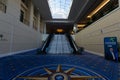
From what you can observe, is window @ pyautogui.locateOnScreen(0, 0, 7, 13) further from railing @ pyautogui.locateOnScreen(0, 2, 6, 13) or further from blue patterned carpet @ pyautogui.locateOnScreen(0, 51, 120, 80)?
blue patterned carpet @ pyautogui.locateOnScreen(0, 51, 120, 80)

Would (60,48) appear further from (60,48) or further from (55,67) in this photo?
(55,67)

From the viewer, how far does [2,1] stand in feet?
22.0

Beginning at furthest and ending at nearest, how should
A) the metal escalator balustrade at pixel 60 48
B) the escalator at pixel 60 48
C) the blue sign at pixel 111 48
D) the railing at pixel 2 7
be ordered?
the metal escalator balustrade at pixel 60 48 < the escalator at pixel 60 48 < the railing at pixel 2 7 < the blue sign at pixel 111 48

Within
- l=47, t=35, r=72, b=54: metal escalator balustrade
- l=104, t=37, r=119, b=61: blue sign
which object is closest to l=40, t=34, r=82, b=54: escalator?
l=47, t=35, r=72, b=54: metal escalator balustrade

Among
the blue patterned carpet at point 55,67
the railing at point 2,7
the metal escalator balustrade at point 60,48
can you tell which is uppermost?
the railing at point 2,7

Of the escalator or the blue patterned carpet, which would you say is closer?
the blue patterned carpet

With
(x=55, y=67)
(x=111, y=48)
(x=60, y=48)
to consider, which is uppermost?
(x=111, y=48)

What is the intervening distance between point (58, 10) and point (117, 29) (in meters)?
15.4

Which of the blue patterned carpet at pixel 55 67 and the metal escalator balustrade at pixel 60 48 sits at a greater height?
the metal escalator balustrade at pixel 60 48

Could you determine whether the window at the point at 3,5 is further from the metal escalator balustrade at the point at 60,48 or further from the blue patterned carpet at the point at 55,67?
the metal escalator balustrade at the point at 60,48

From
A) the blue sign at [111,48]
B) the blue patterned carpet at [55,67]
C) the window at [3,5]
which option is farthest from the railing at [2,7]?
the blue sign at [111,48]

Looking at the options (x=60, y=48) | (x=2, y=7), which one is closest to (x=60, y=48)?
(x=60, y=48)

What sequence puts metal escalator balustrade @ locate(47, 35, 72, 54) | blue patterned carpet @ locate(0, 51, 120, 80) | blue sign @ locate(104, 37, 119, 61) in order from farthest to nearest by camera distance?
metal escalator balustrade @ locate(47, 35, 72, 54), blue sign @ locate(104, 37, 119, 61), blue patterned carpet @ locate(0, 51, 120, 80)

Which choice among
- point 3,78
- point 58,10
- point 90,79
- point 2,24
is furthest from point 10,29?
point 58,10
